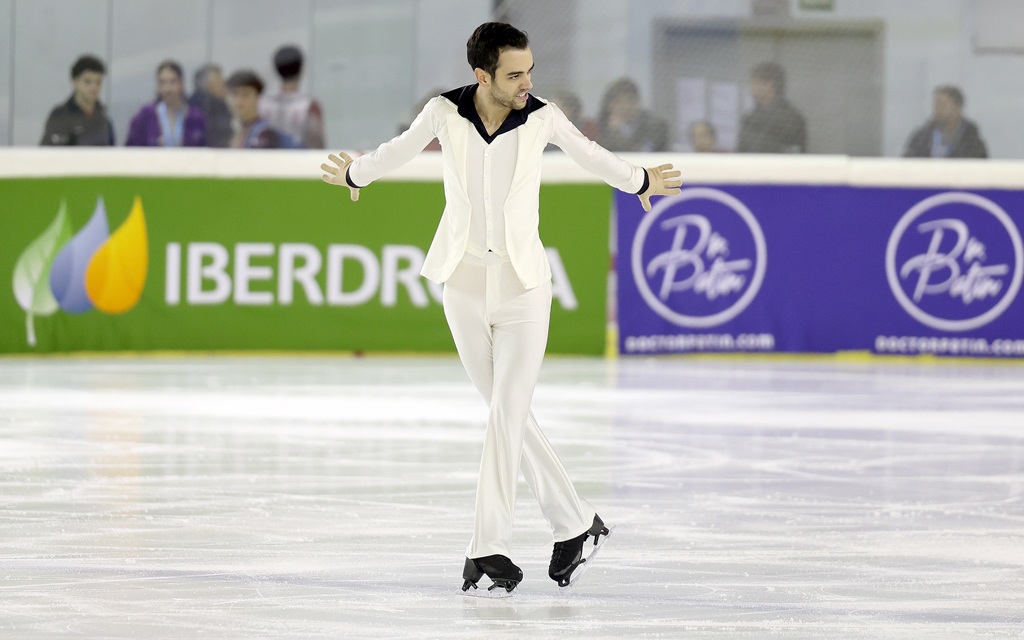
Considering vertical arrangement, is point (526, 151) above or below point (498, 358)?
above

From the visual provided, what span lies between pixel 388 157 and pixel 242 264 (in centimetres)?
808

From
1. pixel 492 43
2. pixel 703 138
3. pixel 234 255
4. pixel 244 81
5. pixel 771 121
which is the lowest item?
pixel 234 255

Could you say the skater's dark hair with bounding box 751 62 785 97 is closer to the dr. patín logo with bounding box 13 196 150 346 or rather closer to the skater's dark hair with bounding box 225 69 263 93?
the skater's dark hair with bounding box 225 69 263 93

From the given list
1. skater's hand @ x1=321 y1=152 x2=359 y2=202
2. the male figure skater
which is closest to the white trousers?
the male figure skater

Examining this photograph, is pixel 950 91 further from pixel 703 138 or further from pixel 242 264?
pixel 242 264

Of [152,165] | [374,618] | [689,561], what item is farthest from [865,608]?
[152,165]

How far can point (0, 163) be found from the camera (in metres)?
11.4

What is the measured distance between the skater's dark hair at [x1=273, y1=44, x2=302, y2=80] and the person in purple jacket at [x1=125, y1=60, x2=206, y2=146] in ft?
2.63

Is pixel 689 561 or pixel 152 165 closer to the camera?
pixel 689 561

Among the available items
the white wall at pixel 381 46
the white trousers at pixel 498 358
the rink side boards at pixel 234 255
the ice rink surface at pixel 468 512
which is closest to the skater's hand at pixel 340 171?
the white trousers at pixel 498 358

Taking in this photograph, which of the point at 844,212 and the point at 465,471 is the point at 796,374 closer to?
the point at 844,212

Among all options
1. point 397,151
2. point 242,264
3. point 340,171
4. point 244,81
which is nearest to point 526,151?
point 397,151

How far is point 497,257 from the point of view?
381 centimetres

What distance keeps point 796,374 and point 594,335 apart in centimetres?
200
